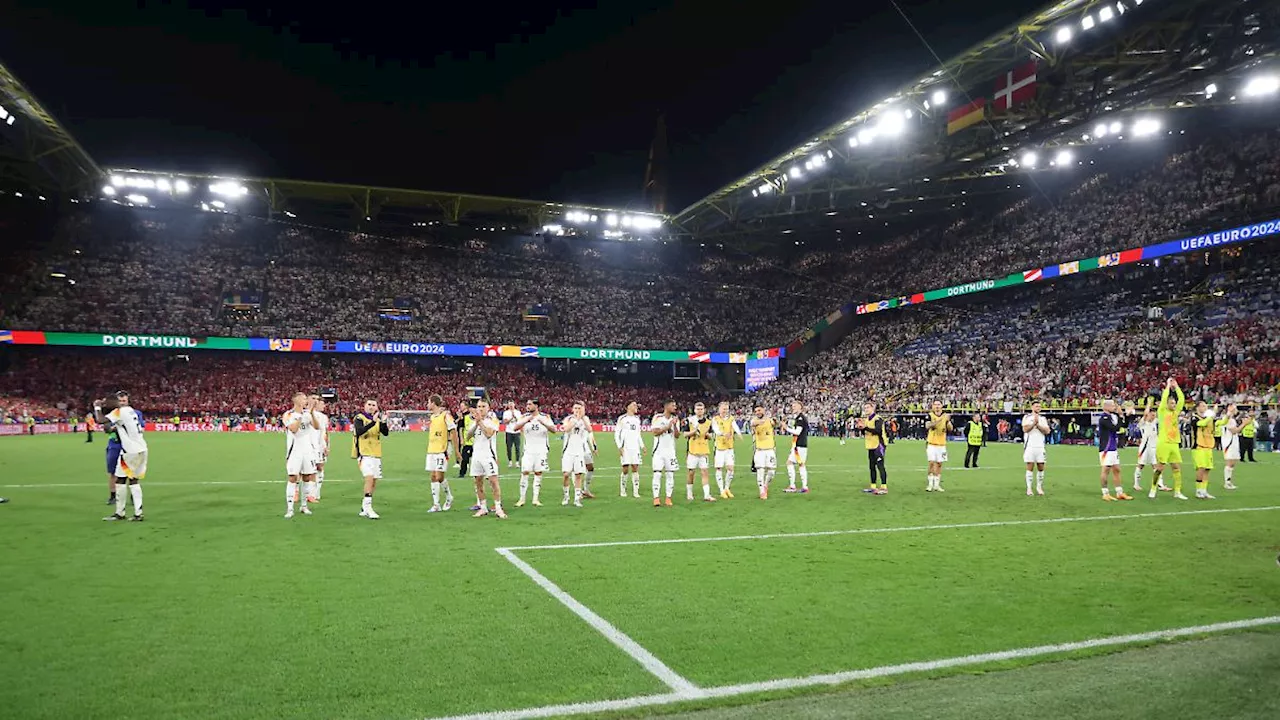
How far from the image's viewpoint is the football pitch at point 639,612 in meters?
4.73

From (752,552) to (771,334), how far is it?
5464 cm

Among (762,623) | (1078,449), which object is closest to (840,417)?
(1078,449)

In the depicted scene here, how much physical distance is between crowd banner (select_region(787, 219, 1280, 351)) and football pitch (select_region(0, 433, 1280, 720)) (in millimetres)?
28358

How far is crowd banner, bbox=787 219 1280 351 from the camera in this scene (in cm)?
3444

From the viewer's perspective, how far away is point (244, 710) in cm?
446

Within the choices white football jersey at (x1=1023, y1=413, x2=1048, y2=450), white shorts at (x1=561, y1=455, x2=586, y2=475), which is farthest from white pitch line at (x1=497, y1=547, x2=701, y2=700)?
white football jersey at (x1=1023, y1=413, x2=1048, y2=450)

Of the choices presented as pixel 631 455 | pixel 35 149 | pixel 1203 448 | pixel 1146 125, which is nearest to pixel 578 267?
pixel 35 149

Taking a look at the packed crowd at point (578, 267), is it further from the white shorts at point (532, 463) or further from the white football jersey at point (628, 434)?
the white shorts at point (532, 463)

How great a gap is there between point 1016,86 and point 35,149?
52.3 m

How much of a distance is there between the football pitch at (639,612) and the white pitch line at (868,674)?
24 mm

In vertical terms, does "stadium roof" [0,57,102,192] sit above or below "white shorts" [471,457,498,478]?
above

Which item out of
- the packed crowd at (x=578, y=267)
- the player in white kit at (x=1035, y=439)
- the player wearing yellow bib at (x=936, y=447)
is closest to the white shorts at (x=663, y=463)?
the player wearing yellow bib at (x=936, y=447)

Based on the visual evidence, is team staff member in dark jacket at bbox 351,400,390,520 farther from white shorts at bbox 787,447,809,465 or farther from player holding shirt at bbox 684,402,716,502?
white shorts at bbox 787,447,809,465

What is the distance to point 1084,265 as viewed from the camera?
41.2 meters
